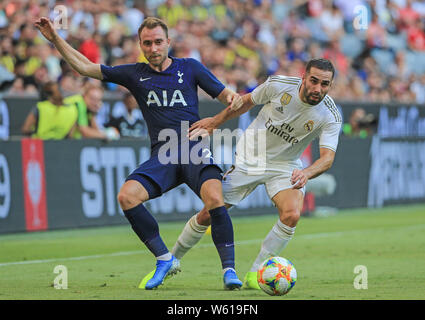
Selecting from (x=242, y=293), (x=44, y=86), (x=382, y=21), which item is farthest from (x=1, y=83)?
(x=382, y=21)

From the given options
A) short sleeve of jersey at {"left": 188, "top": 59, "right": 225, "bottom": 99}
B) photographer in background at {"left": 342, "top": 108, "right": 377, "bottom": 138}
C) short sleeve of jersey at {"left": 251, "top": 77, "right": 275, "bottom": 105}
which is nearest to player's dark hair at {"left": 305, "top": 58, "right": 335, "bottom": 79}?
short sleeve of jersey at {"left": 251, "top": 77, "right": 275, "bottom": 105}

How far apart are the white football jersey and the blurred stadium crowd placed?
1738 millimetres

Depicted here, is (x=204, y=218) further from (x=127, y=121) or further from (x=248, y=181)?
(x=127, y=121)

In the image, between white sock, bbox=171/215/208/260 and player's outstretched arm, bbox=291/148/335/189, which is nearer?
player's outstretched arm, bbox=291/148/335/189

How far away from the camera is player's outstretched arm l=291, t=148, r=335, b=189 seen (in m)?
7.46

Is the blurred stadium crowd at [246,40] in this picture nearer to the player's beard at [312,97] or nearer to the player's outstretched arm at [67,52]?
the player's beard at [312,97]

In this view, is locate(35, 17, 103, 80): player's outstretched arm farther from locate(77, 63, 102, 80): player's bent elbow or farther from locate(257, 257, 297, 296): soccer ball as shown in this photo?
locate(257, 257, 297, 296): soccer ball

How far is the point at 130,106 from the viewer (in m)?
14.4

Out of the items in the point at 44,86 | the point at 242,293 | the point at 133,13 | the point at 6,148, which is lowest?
the point at 242,293

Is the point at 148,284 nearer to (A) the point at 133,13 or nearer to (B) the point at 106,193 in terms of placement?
(B) the point at 106,193

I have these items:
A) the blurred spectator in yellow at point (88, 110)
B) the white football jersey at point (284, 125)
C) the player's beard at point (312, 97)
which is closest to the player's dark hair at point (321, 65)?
the player's beard at point (312, 97)

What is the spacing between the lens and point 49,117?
1345cm

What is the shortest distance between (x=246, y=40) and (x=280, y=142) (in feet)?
39.8
